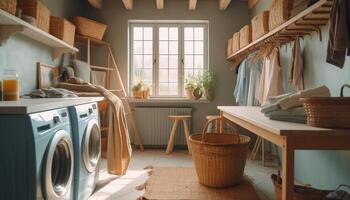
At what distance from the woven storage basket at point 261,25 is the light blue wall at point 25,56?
239cm

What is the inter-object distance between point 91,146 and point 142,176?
71 centimetres

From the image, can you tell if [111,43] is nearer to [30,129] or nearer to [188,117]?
[188,117]

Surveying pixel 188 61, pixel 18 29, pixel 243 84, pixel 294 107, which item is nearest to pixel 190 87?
pixel 188 61

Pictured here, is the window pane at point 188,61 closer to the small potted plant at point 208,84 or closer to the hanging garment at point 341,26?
the small potted plant at point 208,84

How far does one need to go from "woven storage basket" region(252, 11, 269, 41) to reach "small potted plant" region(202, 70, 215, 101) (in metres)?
1.27

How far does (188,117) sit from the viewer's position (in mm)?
4125

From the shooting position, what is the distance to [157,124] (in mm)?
4418

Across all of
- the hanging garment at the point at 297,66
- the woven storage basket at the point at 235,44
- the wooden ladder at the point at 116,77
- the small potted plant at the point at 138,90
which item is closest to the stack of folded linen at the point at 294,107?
the hanging garment at the point at 297,66

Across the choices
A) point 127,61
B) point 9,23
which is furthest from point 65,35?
point 127,61

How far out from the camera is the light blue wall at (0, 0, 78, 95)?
7.65 feet

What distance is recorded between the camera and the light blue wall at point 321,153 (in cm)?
212

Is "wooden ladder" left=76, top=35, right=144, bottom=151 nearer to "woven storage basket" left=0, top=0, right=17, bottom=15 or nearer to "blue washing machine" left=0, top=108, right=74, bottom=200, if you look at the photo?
"woven storage basket" left=0, top=0, right=17, bottom=15

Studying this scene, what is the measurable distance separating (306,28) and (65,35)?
247 centimetres

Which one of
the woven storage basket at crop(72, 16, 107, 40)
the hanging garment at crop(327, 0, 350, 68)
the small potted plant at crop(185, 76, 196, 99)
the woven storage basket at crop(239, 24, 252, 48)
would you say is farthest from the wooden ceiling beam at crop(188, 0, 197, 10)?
the hanging garment at crop(327, 0, 350, 68)
